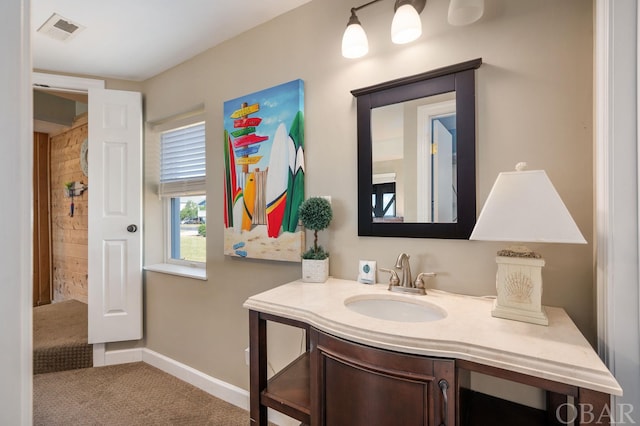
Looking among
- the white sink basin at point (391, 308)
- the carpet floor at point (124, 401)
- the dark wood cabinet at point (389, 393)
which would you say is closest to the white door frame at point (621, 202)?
the dark wood cabinet at point (389, 393)

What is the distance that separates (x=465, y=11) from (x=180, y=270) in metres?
2.42

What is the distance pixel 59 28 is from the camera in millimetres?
1842

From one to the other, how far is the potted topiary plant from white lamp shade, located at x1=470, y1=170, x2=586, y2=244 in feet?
2.39

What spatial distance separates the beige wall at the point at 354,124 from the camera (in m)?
1.05

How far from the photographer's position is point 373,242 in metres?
1.45

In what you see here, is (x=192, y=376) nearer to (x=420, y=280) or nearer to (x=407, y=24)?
(x=420, y=280)

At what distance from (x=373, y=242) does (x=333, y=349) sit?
62 cm

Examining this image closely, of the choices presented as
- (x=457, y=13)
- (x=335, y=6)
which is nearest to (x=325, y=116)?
(x=335, y=6)

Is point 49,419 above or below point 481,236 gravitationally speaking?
below

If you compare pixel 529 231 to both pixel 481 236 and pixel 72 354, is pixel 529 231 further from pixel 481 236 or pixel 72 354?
pixel 72 354

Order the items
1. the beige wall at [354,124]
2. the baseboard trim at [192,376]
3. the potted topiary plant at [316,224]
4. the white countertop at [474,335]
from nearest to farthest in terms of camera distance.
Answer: the white countertop at [474,335], the beige wall at [354,124], the potted topiary plant at [316,224], the baseboard trim at [192,376]

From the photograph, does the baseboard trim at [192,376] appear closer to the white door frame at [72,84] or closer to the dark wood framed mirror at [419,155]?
the white door frame at [72,84]

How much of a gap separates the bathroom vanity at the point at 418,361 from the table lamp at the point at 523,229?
0.23 ft

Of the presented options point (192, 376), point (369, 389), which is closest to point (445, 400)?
point (369, 389)
